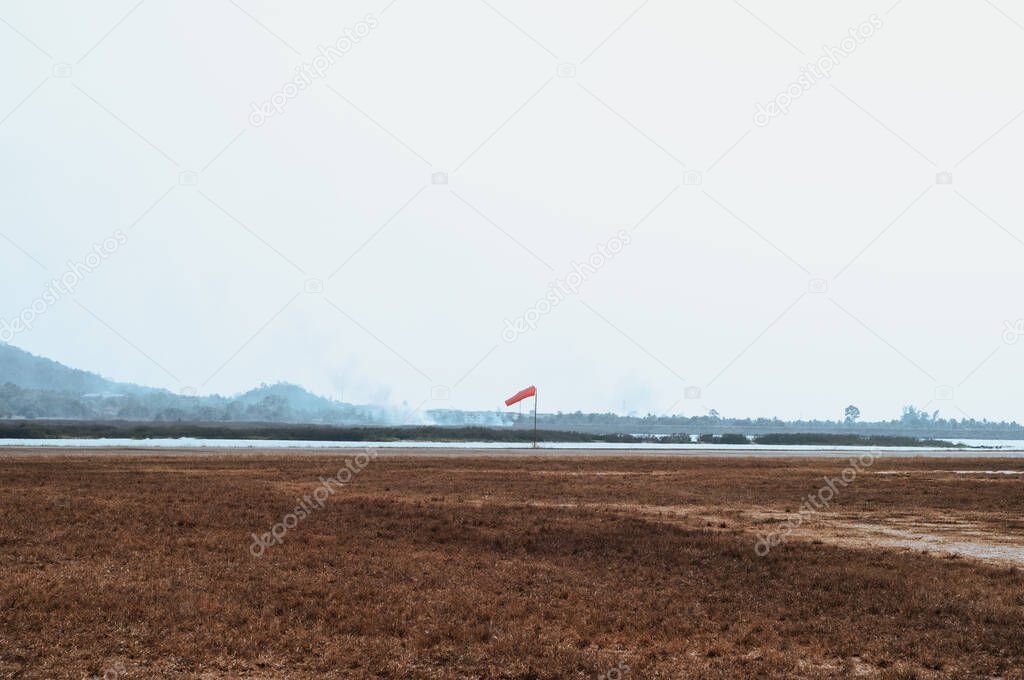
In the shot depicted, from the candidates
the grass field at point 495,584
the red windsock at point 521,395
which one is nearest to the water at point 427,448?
the red windsock at point 521,395

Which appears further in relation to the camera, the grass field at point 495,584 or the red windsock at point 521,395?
the red windsock at point 521,395

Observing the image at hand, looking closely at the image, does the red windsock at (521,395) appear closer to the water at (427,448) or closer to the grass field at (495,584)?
the water at (427,448)

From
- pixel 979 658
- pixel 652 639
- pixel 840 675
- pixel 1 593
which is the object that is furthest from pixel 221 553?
pixel 979 658

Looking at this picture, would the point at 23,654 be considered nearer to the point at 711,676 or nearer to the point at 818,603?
the point at 711,676

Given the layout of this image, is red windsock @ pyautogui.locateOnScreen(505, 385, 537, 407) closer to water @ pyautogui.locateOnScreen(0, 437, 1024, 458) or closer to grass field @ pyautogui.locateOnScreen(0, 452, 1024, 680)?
water @ pyautogui.locateOnScreen(0, 437, 1024, 458)

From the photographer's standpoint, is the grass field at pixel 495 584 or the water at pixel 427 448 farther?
the water at pixel 427 448

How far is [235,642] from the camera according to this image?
15227mm

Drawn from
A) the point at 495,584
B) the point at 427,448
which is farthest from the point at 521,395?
the point at 495,584

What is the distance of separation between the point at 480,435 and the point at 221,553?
362 ft

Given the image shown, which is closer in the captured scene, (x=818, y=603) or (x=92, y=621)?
(x=92, y=621)

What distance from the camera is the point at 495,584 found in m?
20.4

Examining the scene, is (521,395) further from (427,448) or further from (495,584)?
(495,584)

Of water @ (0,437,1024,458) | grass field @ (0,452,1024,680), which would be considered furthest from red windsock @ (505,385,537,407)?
grass field @ (0,452,1024,680)

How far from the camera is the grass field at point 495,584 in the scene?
14594 mm
